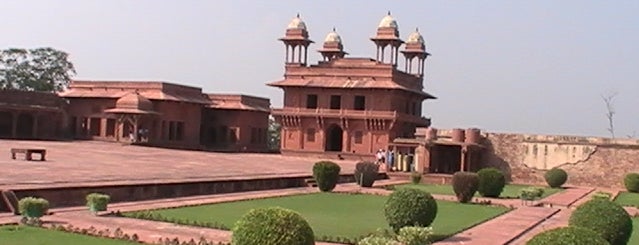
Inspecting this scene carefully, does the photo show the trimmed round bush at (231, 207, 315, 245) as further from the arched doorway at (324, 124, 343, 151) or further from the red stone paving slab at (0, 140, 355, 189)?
the arched doorway at (324, 124, 343, 151)

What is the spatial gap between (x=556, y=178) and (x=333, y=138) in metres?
14.9

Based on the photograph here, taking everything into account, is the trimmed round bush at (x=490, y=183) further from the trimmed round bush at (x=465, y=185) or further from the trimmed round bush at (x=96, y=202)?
the trimmed round bush at (x=96, y=202)

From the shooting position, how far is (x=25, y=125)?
37.7 meters

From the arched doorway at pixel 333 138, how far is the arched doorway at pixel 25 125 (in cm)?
1454

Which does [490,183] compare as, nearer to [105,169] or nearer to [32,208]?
[105,169]

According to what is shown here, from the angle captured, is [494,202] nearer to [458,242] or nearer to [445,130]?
[458,242]

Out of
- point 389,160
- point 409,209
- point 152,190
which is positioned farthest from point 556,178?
point 409,209

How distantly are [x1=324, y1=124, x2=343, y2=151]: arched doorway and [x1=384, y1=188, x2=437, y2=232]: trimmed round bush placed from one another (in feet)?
94.9

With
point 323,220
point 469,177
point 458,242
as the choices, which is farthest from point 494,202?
point 458,242

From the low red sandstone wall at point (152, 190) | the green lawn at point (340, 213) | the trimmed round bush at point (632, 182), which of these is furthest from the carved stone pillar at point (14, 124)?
the trimmed round bush at point (632, 182)

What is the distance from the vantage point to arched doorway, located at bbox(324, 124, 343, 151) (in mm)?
40500

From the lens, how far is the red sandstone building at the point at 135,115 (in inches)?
1422

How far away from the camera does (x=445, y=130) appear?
34.2 meters

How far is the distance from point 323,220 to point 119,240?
14.8ft
